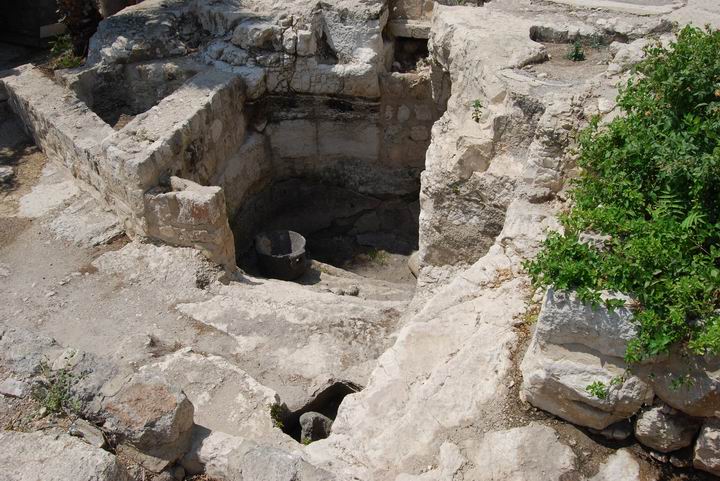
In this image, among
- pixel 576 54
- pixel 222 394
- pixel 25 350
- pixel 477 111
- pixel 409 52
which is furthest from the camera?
pixel 409 52

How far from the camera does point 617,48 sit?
5086mm

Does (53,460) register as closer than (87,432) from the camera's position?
Yes

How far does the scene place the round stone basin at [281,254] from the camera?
7.00m

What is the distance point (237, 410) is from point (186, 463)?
0.86 metres

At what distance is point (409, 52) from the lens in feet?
25.9

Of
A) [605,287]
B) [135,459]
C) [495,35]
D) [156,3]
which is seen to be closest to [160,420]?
[135,459]

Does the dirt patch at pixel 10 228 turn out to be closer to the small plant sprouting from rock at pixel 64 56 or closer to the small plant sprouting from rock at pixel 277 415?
the small plant sprouting from rock at pixel 64 56

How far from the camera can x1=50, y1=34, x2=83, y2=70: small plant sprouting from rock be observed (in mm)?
7617

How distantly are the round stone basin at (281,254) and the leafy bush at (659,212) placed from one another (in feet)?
13.3

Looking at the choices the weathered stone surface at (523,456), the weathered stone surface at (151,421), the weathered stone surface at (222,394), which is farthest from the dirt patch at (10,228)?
the weathered stone surface at (523,456)

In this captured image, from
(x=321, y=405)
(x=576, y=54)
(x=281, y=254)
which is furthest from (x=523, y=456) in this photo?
(x=281, y=254)

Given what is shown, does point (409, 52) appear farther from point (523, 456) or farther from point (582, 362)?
point (523, 456)

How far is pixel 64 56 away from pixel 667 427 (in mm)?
7697

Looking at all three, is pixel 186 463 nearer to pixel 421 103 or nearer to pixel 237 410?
pixel 237 410
